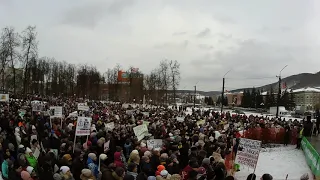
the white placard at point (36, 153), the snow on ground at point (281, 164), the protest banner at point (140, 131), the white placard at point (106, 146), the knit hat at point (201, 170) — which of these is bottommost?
the snow on ground at point (281, 164)

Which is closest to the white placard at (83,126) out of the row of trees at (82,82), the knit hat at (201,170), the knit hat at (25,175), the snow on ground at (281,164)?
the knit hat at (25,175)

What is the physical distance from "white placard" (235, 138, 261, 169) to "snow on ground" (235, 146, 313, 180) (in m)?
5.26

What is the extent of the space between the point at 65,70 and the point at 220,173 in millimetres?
80738

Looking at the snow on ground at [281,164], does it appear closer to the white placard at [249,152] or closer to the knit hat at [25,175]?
the white placard at [249,152]

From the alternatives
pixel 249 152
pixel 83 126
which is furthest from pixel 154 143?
pixel 249 152

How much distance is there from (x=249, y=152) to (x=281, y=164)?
361 inches

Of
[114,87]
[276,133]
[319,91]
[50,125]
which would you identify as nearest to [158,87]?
[114,87]

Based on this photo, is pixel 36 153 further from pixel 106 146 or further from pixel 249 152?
pixel 249 152

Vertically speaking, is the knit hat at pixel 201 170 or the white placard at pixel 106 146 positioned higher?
the white placard at pixel 106 146

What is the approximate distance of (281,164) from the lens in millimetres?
18828

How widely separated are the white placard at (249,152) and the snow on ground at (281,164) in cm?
526

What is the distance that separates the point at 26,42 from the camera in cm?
4662

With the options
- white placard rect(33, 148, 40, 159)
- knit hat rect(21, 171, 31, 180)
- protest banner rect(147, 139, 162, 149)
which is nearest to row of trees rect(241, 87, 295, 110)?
protest banner rect(147, 139, 162, 149)

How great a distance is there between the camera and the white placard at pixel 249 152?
1044 cm
